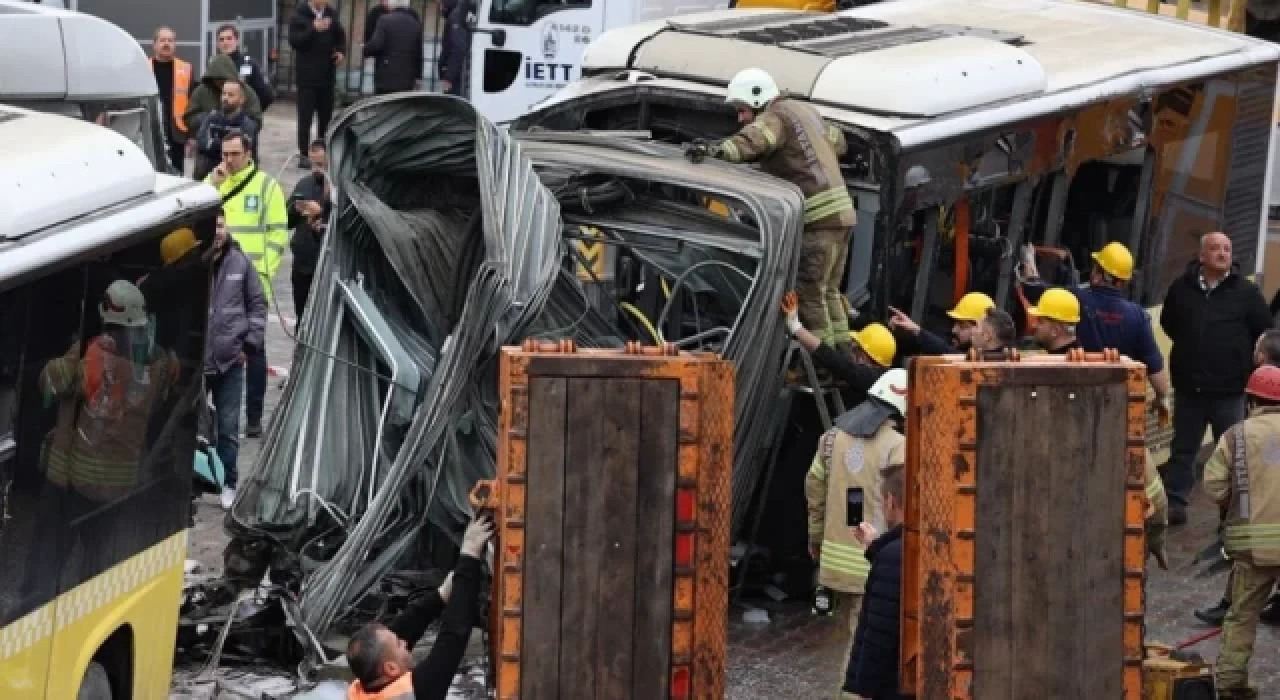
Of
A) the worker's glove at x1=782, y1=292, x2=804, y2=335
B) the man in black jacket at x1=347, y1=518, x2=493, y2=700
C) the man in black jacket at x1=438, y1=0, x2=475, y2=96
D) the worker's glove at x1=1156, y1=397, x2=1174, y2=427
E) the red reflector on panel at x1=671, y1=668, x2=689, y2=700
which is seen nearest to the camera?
the man in black jacket at x1=347, y1=518, x2=493, y2=700

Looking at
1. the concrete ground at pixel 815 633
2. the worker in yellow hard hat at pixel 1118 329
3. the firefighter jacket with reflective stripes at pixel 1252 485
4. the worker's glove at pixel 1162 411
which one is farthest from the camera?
the worker's glove at pixel 1162 411

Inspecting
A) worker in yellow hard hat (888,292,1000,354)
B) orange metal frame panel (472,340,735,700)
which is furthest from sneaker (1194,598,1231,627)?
orange metal frame panel (472,340,735,700)

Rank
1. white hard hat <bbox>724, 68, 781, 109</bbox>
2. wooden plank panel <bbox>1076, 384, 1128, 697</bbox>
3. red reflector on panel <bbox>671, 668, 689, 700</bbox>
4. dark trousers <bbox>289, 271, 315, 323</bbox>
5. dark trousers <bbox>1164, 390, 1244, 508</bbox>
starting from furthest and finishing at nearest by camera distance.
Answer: dark trousers <bbox>289, 271, 315, 323</bbox>, dark trousers <bbox>1164, 390, 1244, 508</bbox>, white hard hat <bbox>724, 68, 781, 109</bbox>, red reflector on panel <bbox>671, 668, 689, 700</bbox>, wooden plank panel <bbox>1076, 384, 1128, 697</bbox>

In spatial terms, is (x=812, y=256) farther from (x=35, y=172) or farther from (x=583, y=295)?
(x=35, y=172)

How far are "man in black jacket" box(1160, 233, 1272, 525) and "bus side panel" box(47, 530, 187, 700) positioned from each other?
633 centimetres

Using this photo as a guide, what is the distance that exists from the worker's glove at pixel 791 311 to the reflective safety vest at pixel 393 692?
14.0 feet

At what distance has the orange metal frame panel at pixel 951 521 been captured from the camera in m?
7.87

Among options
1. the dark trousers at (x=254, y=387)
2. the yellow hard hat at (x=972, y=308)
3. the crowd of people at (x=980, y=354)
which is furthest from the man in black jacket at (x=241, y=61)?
the yellow hard hat at (x=972, y=308)

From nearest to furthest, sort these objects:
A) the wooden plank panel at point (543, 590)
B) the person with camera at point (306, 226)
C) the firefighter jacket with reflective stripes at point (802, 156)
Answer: the wooden plank panel at point (543, 590), the firefighter jacket with reflective stripes at point (802, 156), the person with camera at point (306, 226)

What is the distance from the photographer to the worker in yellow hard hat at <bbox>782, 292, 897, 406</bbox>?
11289 millimetres

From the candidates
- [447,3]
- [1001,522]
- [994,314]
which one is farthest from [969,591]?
[447,3]

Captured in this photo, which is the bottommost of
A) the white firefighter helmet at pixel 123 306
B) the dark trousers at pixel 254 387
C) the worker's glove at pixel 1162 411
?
the dark trousers at pixel 254 387

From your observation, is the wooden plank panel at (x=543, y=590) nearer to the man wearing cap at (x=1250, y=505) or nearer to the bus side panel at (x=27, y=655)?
the bus side panel at (x=27, y=655)

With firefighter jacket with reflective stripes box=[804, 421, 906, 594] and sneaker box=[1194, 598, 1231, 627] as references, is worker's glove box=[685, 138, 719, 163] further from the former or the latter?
sneaker box=[1194, 598, 1231, 627]
